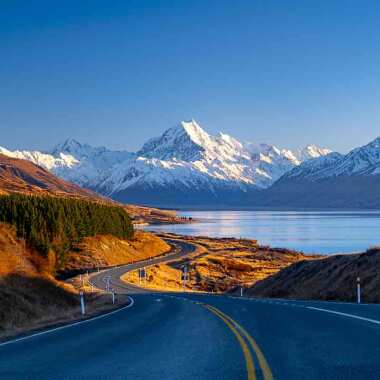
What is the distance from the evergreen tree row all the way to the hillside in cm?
3560

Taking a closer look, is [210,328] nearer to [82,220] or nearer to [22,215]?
[22,215]

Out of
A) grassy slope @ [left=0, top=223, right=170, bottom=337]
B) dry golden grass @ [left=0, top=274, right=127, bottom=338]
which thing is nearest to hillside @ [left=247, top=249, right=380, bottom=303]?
grassy slope @ [left=0, top=223, right=170, bottom=337]

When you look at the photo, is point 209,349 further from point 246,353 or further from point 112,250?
point 112,250

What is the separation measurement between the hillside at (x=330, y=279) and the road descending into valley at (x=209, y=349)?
11.1m

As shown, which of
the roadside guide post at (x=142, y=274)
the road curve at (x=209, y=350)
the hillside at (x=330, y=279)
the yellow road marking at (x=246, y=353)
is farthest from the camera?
the roadside guide post at (x=142, y=274)

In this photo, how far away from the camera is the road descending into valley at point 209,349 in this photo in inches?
427

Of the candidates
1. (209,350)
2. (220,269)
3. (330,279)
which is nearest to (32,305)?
(209,350)

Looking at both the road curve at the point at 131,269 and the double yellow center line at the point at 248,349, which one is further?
the road curve at the point at 131,269

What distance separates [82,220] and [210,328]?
96.0 metres

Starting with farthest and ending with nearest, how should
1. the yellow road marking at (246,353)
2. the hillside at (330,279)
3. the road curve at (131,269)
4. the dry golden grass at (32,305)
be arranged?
the road curve at (131,269) < the hillside at (330,279) < the dry golden grass at (32,305) < the yellow road marking at (246,353)

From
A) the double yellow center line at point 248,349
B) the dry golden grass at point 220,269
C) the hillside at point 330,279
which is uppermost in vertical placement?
the double yellow center line at point 248,349

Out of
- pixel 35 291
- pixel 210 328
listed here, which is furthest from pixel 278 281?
pixel 210 328

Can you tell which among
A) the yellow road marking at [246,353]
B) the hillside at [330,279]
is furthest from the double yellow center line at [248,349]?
the hillside at [330,279]

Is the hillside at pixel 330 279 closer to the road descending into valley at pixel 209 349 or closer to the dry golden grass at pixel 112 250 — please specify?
the road descending into valley at pixel 209 349
